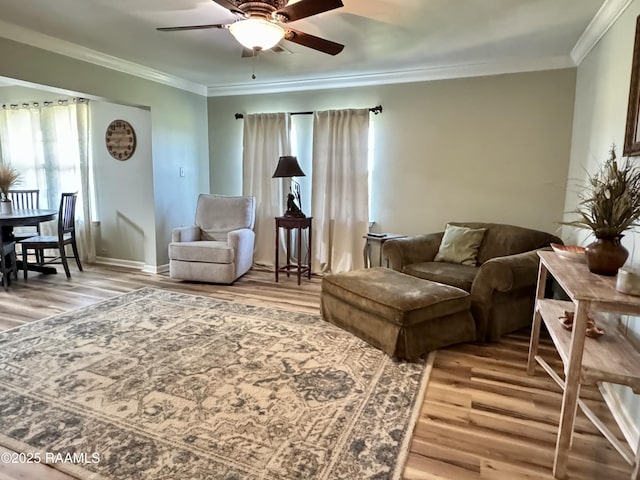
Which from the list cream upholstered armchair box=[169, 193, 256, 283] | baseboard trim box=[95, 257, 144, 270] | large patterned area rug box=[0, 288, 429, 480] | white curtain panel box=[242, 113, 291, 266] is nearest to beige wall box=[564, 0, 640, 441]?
large patterned area rug box=[0, 288, 429, 480]

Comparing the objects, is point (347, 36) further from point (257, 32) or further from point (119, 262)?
point (119, 262)

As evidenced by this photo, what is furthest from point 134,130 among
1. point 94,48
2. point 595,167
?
point 595,167

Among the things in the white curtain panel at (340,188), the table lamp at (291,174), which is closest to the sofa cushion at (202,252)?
the table lamp at (291,174)

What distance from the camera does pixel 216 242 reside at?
4648 millimetres

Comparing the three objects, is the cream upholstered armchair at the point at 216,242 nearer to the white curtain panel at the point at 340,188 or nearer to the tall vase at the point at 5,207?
the white curtain panel at the point at 340,188

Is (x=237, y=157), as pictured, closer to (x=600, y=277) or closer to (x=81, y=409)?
(x=81, y=409)

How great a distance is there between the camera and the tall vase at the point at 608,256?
Result: 182cm

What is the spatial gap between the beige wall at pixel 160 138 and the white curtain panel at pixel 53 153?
0.83 metres

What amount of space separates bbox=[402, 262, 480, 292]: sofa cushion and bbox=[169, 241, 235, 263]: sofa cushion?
1.95 m

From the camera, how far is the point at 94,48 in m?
3.73

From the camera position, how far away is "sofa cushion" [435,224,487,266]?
144 inches

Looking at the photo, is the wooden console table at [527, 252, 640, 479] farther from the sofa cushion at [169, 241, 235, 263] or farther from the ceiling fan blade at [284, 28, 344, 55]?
the sofa cushion at [169, 241, 235, 263]

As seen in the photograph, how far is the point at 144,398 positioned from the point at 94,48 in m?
3.35

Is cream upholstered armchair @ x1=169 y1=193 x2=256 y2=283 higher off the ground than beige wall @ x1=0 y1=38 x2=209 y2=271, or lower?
lower
